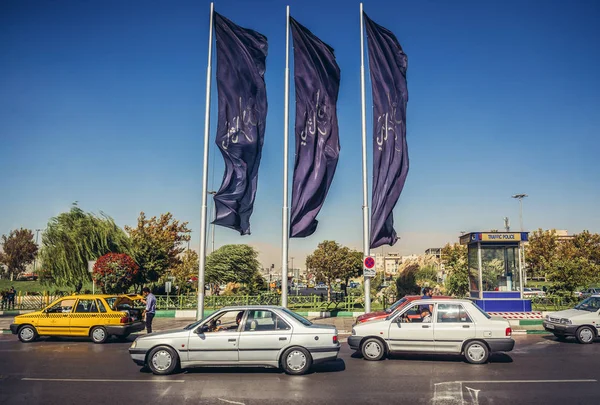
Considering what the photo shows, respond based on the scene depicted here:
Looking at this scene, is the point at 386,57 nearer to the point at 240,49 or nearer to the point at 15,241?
the point at 240,49

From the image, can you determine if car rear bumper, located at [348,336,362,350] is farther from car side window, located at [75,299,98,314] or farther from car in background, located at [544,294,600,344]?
car side window, located at [75,299,98,314]

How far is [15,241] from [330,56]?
84497mm

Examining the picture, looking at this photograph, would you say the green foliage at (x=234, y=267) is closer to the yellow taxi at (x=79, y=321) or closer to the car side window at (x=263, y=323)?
the yellow taxi at (x=79, y=321)

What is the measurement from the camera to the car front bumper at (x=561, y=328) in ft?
50.9

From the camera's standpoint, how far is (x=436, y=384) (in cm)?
945

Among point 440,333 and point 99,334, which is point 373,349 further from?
point 99,334

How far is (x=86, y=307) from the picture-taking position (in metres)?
16.4

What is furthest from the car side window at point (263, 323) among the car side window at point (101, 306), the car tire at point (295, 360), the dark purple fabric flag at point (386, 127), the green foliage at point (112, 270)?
the green foliage at point (112, 270)

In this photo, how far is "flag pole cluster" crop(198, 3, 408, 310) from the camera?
18.0 m

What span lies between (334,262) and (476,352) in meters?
53.7

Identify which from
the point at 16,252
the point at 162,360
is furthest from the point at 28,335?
the point at 16,252

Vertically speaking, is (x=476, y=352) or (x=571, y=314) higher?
(x=571, y=314)

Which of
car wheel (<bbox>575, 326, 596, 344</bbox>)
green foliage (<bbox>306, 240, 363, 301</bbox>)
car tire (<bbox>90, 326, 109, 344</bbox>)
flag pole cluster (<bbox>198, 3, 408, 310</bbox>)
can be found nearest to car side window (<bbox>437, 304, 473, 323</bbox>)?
car wheel (<bbox>575, 326, 596, 344</bbox>)

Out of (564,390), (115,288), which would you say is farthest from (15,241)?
(564,390)
